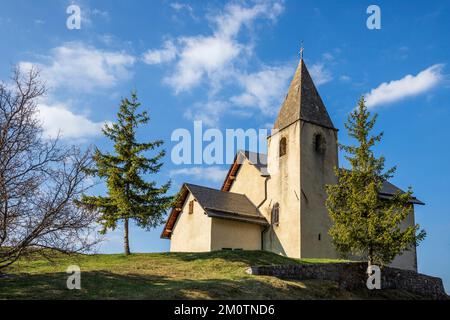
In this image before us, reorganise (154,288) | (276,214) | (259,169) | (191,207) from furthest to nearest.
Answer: (259,169)
(191,207)
(276,214)
(154,288)

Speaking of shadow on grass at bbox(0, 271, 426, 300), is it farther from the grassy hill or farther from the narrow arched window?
the narrow arched window

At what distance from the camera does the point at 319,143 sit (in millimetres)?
33844

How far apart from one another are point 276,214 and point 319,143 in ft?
19.9

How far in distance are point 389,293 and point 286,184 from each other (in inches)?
437

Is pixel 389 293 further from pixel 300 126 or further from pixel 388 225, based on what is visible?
pixel 300 126

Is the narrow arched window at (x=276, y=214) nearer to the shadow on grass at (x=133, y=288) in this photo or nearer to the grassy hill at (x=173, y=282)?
the grassy hill at (x=173, y=282)

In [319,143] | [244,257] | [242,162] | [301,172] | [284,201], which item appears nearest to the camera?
[244,257]

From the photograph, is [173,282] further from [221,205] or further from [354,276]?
[221,205]

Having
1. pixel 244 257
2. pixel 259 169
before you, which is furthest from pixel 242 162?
pixel 244 257

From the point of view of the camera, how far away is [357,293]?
22.8 m

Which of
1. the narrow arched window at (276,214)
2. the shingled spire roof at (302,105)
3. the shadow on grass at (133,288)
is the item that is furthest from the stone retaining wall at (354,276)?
the shingled spire roof at (302,105)

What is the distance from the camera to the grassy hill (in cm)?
1594

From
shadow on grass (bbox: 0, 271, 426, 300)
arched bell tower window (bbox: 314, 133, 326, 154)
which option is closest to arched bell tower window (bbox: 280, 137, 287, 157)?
arched bell tower window (bbox: 314, 133, 326, 154)

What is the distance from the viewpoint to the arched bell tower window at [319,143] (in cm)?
3361
